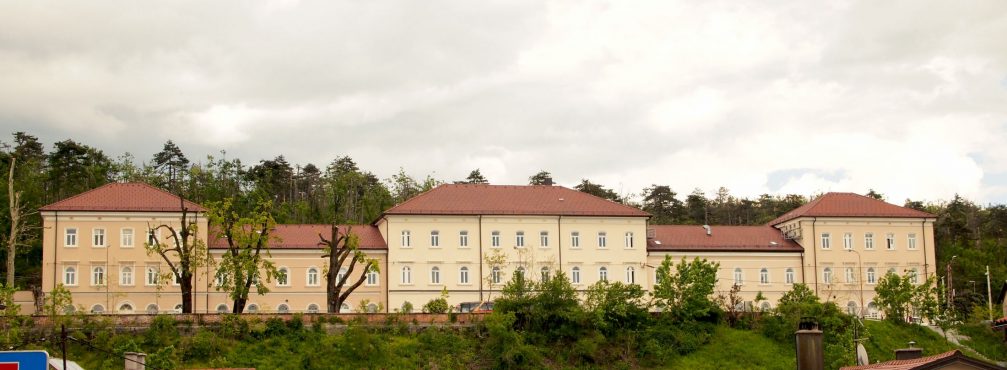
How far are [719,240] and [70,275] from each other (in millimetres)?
39549

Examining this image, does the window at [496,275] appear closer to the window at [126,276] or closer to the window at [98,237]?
the window at [126,276]

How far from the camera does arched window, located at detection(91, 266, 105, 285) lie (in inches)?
2669

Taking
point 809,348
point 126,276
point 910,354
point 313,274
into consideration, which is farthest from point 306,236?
point 809,348

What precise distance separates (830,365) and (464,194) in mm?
27314

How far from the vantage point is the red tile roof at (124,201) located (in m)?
68.1

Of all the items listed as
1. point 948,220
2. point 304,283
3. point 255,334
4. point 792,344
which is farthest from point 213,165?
point 948,220

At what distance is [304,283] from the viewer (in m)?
70.8

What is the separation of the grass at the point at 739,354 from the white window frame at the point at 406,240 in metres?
20.6

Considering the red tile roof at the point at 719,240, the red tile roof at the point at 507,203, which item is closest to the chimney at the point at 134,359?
the red tile roof at the point at 507,203

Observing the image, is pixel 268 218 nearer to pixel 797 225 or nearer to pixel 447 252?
pixel 447 252

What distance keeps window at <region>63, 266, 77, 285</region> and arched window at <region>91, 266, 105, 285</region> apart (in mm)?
968

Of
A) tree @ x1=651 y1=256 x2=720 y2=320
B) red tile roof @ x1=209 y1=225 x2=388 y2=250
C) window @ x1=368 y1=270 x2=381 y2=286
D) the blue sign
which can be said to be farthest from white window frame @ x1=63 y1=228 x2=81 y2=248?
the blue sign

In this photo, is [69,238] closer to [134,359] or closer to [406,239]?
[406,239]

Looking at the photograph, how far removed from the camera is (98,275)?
67938 millimetres
